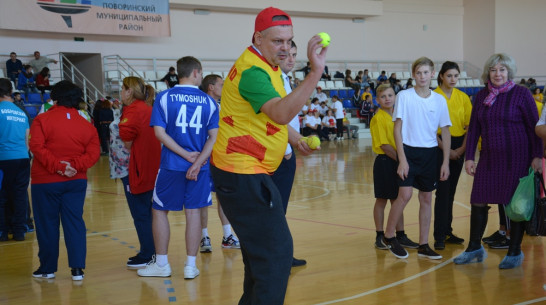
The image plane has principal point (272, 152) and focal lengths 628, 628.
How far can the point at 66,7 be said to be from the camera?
20.6m

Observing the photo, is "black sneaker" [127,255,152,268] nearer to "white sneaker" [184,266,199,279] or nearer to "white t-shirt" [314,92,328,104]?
"white sneaker" [184,266,199,279]

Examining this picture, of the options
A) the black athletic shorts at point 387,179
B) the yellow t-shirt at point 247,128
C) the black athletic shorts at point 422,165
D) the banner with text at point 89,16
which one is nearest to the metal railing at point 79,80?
the banner with text at point 89,16

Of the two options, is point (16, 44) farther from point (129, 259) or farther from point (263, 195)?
point (263, 195)

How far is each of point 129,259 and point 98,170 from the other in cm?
962

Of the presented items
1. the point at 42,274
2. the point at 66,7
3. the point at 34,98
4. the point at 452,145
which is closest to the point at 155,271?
the point at 42,274

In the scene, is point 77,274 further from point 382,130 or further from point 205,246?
point 382,130

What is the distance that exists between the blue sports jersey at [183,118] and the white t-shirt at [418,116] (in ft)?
5.29

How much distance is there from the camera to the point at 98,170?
47.9ft

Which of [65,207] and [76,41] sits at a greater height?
[76,41]

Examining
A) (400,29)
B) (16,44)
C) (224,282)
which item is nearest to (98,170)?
(16,44)

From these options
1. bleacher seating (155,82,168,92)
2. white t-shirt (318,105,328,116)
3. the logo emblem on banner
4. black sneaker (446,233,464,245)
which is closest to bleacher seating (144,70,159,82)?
bleacher seating (155,82,168,92)

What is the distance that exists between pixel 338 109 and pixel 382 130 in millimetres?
16971

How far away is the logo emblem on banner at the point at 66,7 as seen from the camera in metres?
20.2

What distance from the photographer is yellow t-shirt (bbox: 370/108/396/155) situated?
227 inches
